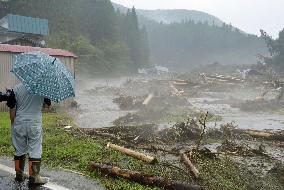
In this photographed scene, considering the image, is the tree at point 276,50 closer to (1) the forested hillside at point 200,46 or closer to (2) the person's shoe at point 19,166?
(2) the person's shoe at point 19,166

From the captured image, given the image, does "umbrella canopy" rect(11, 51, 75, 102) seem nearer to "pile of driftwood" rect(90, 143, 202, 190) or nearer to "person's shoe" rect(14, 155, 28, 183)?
"person's shoe" rect(14, 155, 28, 183)

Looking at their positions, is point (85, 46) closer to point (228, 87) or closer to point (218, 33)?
point (228, 87)

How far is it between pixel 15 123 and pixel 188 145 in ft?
20.5

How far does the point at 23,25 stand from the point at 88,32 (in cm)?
2440

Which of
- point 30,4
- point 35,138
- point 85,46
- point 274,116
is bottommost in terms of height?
point 274,116

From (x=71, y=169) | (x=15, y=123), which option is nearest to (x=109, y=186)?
(x=71, y=169)

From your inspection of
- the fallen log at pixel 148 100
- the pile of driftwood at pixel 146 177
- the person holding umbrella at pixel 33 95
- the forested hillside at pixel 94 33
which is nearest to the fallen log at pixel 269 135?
the pile of driftwood at pixel 146 177

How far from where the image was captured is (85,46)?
2274 inches

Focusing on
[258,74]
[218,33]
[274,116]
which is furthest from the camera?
[218,33]

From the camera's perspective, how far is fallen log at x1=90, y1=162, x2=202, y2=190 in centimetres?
633

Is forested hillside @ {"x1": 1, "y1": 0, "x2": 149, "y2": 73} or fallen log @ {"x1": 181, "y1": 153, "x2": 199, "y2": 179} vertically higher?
forested hillside @ {"x1": 1, "y1": 0, "x2": 149, "y2": 73}

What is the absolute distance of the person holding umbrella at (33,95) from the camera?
568 centimetres

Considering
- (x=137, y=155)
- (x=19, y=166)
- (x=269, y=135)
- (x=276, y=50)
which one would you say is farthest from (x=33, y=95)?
(x=276, y=50)

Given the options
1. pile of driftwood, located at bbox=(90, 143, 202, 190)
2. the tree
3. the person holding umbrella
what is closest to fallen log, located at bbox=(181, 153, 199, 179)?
pile of driftwood, located at bbox=(90, 143, 202, 190)
